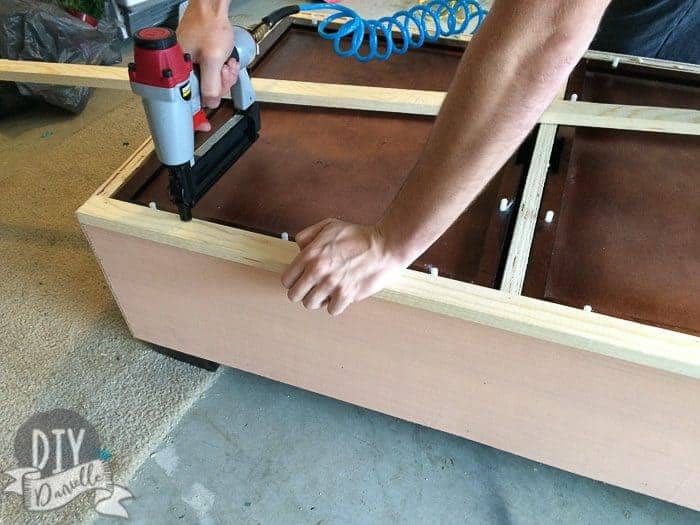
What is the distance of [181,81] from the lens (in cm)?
65

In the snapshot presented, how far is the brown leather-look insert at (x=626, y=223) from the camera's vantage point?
0.68 metres

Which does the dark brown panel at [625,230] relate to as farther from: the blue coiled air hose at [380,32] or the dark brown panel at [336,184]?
the blue coiled air hose at [380,32]

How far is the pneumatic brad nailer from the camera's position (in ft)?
2.07

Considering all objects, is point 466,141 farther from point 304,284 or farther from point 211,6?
point 211,6

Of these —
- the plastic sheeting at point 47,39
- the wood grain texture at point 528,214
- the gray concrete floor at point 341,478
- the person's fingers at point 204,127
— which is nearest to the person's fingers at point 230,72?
the person's fingers at point 204,127

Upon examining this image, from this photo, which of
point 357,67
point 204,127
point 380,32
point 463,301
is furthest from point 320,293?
point 380,32

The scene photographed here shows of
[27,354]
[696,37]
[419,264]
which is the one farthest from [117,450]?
[696,37]

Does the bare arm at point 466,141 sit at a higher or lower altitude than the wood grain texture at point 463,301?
higher

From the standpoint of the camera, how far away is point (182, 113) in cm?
67

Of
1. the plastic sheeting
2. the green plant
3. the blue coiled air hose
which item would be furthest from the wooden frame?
the green plant

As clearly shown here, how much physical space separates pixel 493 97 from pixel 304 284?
283mm

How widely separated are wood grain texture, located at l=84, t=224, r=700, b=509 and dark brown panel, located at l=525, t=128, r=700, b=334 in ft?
0.27

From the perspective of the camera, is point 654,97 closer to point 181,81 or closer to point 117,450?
point 181,81

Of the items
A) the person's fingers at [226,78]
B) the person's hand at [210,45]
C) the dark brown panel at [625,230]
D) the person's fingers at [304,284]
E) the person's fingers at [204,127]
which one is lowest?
the dark brown panel at [625,230]
